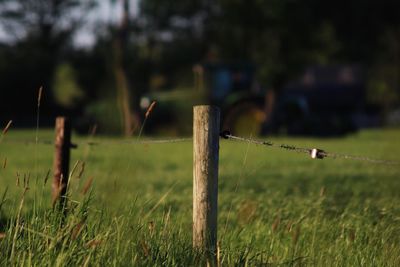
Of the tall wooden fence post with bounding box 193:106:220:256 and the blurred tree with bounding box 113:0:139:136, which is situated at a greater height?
the blurred tree with bounding box 113:0:139:136

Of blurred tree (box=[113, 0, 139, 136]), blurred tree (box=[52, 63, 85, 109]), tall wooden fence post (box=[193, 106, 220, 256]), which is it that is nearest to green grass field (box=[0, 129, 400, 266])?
tall wooden fence post (box=[193, 106, 220, 256])

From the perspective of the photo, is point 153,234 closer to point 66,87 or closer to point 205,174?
point 205,174

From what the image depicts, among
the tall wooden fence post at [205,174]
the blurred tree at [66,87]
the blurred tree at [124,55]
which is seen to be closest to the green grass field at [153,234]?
the tall wooden fence post at [205,174]

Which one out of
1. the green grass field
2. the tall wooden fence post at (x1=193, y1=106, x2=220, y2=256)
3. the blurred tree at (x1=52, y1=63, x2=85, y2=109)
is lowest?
the green grass field

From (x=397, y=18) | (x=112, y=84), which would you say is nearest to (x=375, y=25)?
(x=397, y=18)

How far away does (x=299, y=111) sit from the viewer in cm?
2470

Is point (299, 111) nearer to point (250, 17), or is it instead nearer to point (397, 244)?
point (250, 17)

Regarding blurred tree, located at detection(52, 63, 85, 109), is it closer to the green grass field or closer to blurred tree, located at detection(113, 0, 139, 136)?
Result: blurred tree, located at detection(113, 0, 139, 136)

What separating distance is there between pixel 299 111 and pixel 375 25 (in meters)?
17.2

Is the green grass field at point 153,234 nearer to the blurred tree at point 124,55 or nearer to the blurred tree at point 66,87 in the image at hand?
the blurred tree at point 124,55

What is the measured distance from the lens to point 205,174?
11.8 ft

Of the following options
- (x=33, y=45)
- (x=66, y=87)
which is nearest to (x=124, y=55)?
(x=66, y=87)

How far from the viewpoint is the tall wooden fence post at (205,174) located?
3.56m

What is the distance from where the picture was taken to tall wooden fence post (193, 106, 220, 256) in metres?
3.56
